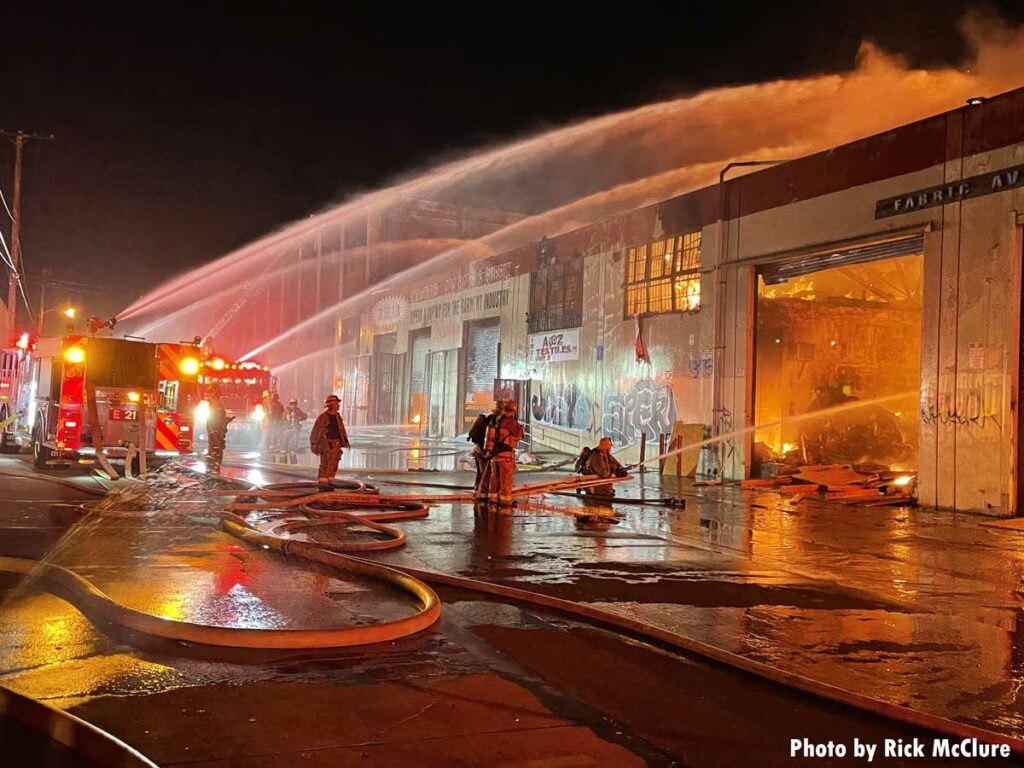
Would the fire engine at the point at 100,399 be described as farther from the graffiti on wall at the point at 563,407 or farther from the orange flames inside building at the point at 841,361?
the orange flames inside building at the point at 841,361

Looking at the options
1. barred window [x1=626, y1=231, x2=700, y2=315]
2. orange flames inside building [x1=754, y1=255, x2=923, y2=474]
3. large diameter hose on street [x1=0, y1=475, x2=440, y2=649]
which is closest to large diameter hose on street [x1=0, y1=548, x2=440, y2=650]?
large diameter hose on street [x1=0, y1=475, x2=440, y2=649]

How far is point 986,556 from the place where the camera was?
345 inches

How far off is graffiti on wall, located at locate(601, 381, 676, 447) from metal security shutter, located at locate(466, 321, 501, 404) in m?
7.57

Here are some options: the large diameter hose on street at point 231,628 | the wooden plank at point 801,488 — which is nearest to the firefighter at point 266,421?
the wooden plank at point 801,488

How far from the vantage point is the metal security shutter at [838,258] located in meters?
14.6

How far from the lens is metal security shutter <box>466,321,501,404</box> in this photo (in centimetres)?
→ 2905

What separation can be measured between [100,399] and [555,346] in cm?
1346

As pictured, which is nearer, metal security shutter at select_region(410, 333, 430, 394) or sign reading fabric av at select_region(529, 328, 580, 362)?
sign reading fabric av at select_region(529, 328, 580, 362)

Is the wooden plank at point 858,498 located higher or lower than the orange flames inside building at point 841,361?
lower

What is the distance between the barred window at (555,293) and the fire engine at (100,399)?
39.5 feet

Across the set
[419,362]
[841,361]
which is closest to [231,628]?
[841,361]

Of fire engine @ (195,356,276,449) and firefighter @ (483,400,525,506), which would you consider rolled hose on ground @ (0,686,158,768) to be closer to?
firefighter @ (483,400,525,506)

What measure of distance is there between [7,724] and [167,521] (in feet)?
19.5

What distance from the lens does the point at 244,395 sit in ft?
81.4
